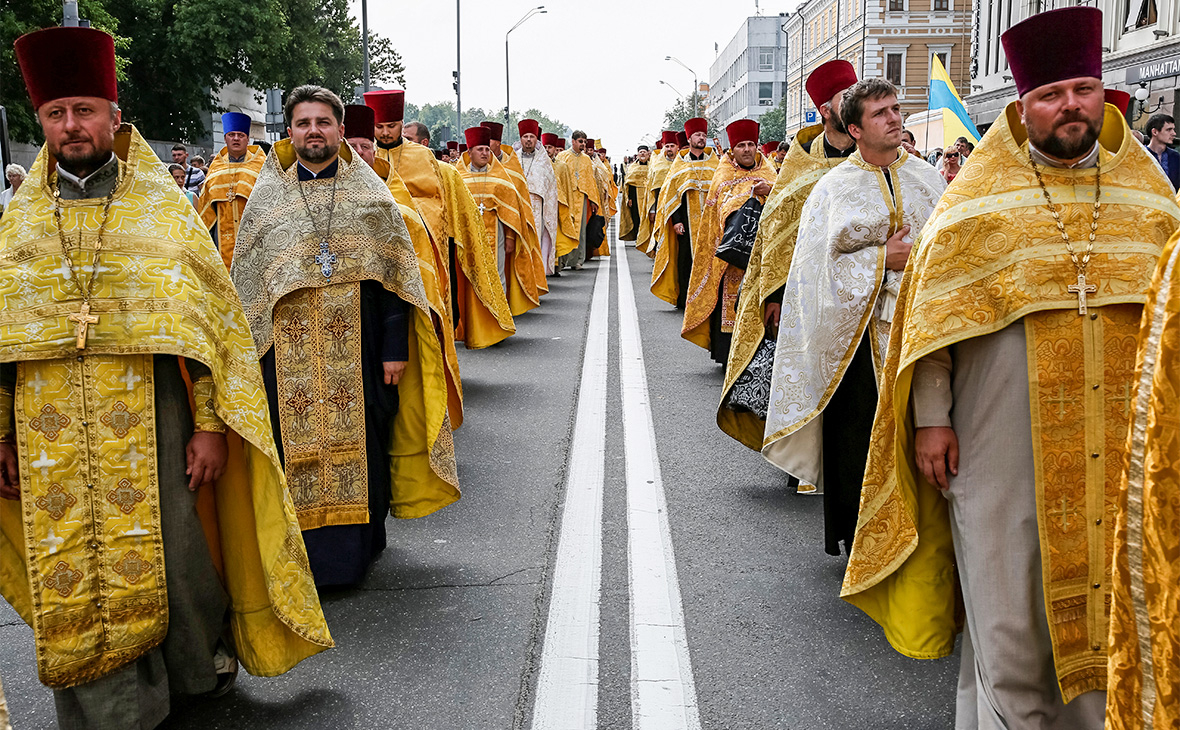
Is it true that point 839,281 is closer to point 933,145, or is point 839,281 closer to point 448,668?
point 448,668

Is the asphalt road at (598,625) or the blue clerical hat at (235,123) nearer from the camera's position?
the asphalt road at (598,625)

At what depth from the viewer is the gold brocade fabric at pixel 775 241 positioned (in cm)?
608

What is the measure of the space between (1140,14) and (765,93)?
79.8 meters

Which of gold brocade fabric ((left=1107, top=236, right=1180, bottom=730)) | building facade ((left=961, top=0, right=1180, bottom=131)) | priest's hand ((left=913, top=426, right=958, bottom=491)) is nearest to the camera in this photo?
gold brocade fabric ((left=1107, top=236, right=1180, bottom=730))

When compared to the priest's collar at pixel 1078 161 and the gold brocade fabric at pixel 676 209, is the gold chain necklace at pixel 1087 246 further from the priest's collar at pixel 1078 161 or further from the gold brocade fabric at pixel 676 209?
the gold brocade fabric at pixel 676 209

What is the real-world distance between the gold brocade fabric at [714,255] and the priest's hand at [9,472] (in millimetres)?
6584

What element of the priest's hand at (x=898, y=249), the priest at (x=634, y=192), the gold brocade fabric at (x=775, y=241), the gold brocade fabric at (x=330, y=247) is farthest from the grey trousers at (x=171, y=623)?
the priest at (x=634, y=192)

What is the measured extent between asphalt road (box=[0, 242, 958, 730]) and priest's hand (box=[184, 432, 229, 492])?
83 centimetres

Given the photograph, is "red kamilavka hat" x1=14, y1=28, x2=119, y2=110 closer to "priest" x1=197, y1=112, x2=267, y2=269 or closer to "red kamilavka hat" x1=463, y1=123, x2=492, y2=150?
"priest" x1=197, y1=112, x2=267, y2=269

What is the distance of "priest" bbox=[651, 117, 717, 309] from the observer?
1328 cm

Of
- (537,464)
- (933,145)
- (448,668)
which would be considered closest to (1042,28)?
(448,668)

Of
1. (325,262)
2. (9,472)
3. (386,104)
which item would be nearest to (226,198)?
(386,104)

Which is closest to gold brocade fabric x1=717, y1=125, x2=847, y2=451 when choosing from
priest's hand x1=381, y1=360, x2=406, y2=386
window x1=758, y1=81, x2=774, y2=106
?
priest's hand x1=381, y1=360, x2=406, y2=386

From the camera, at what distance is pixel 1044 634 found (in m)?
3.32
